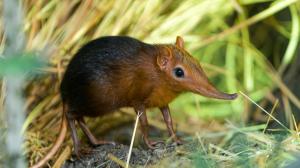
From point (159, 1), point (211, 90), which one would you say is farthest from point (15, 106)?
point (159, 1)

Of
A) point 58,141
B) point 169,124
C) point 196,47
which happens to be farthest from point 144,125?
point 196,47

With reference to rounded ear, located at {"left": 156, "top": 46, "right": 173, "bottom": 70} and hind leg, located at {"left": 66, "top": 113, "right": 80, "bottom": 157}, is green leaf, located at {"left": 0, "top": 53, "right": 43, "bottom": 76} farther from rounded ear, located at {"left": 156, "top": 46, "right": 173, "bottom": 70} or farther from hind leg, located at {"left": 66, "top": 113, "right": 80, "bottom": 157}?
hind leg, located at {"left": 66, "top": 113, "right": 80, "bottom": 157}

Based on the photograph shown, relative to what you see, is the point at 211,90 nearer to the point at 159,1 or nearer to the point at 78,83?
the point at 78,83

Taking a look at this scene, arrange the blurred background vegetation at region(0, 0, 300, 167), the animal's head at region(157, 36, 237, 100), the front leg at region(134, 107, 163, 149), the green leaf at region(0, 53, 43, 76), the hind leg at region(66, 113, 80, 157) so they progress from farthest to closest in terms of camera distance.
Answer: the blurred background vegetation at region(0, 0, 300, 167), the hind leg at region(66, 113, 80, 157), the front leg at region(134, 107, 163, 149), the animal's head at region(157, 36, 237, 100), the green leaf at region(0, 53, 43, 76)

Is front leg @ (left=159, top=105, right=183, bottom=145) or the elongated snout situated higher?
the elongated snout

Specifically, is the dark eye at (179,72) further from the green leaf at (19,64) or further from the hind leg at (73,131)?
the green leaf at (19,64)

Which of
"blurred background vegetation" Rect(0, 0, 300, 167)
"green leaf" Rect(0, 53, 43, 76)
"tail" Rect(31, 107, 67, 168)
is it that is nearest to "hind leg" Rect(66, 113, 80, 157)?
"tail" Rect(31, 107, 67, 168)

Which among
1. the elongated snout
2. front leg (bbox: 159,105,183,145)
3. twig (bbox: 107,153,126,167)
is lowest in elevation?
twig (bbox: 107,153,126,167)
